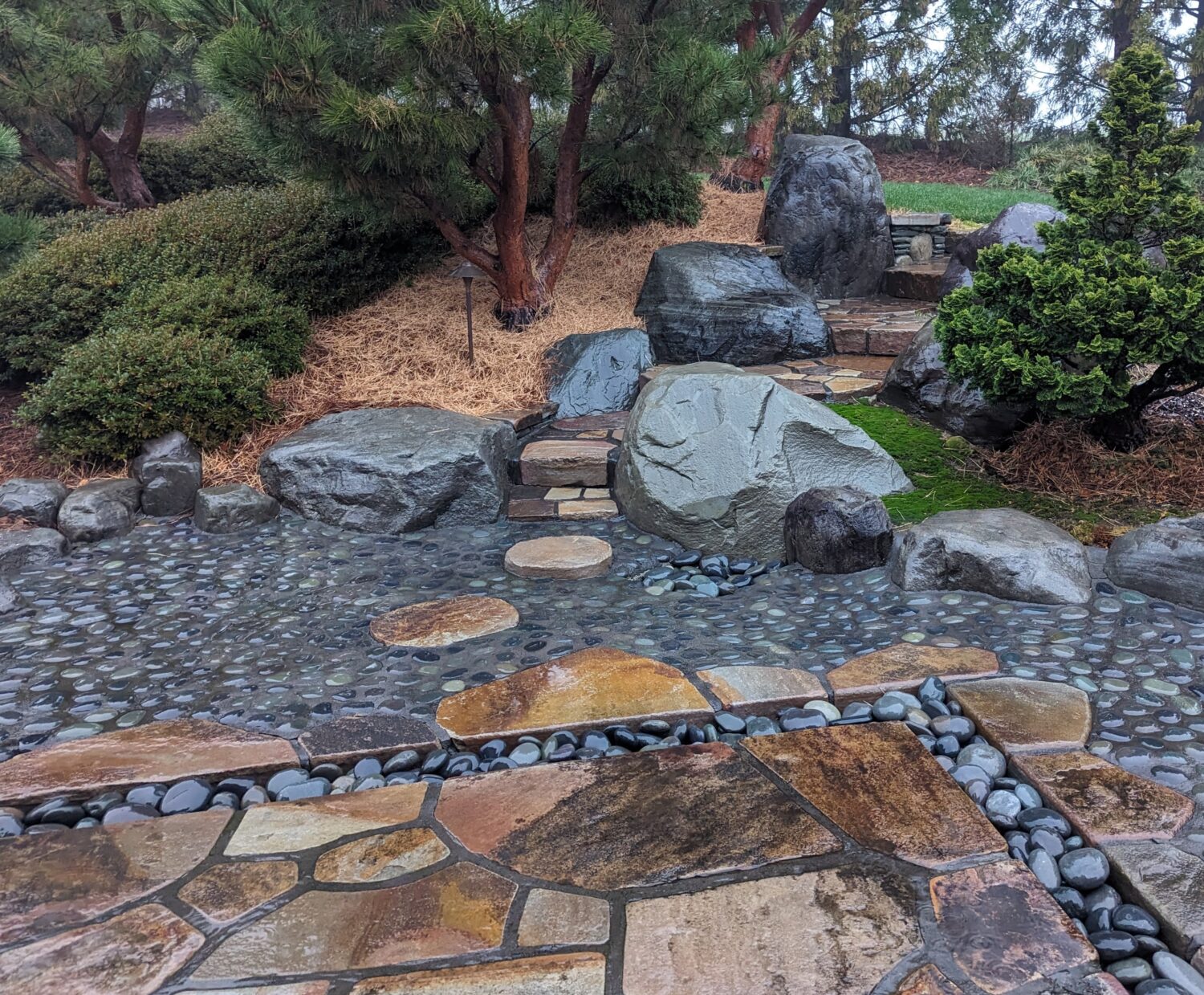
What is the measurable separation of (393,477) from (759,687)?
2.12 meters

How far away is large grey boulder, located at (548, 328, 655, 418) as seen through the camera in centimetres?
535

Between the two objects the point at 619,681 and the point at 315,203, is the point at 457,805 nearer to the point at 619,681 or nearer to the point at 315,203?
the point at 619,681

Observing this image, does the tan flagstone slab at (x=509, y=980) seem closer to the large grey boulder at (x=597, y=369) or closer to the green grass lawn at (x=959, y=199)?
the large grey boulder at (x=597, y=369)

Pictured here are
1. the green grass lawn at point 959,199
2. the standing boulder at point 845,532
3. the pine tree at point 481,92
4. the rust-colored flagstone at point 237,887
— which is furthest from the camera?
the green grass lawn at point 959,199

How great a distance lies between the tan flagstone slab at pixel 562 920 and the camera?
1694mm

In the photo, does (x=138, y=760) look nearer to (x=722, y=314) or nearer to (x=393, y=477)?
(x=393, y=477)

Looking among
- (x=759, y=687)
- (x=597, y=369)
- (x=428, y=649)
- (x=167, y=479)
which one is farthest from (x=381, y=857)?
(x=597, y=369)

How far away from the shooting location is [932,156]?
14914 mm

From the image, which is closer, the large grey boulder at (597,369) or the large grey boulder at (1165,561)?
the large grey boulder at (1165,561)

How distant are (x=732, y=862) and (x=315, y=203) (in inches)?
229

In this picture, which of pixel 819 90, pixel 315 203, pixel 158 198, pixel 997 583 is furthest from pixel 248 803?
pixel 819 90

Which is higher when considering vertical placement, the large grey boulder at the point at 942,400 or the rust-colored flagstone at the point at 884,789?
the large grey boulder at the point at 942,400

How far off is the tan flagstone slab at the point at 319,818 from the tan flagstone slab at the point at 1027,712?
60.0 inches

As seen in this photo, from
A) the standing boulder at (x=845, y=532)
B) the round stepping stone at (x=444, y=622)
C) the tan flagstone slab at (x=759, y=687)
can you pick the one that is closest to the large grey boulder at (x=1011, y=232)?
the standing boulder at (x=845, y=532)
